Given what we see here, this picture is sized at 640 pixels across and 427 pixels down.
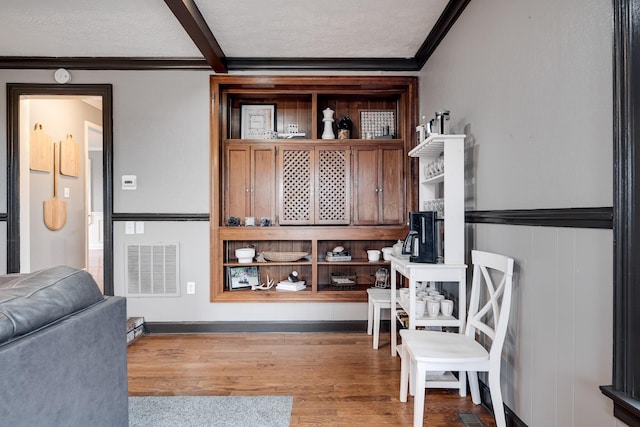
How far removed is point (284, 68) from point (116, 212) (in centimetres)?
206

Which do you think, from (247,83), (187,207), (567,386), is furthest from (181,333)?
(567,386)

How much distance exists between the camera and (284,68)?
335 cm

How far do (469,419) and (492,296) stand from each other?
0.71 m

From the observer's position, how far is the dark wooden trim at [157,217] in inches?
131

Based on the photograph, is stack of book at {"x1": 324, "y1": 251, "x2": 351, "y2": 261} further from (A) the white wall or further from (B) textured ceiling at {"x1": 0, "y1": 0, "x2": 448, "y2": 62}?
(B) textured ceiling at {"x1": 0, "y1": 0, "x2": 448, "y2": 62}

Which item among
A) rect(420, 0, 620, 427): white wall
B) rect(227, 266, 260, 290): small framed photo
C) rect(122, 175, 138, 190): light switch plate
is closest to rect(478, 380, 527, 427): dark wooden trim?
rect(420, 0, 620, 427): white wall

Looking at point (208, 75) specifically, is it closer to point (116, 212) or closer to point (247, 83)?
point (247, 83)

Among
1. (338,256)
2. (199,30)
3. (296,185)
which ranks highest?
(199,30)

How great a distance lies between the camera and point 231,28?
9.05 ft

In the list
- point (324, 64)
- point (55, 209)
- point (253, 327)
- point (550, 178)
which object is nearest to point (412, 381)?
point (550, 178)

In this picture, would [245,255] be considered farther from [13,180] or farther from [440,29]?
[440,29]

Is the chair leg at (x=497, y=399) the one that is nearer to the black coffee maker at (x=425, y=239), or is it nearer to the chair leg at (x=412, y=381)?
the chair leg at (x=412, y=381)

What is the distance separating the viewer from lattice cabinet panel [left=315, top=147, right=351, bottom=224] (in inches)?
135

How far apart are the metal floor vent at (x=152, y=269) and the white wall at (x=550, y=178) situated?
264 cm
